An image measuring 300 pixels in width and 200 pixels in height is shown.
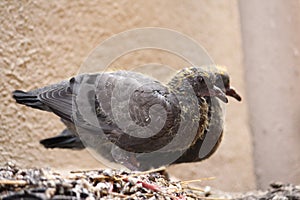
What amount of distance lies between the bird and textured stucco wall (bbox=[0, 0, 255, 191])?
1.09 feet

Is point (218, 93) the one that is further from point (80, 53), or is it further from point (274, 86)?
point (274, 86)

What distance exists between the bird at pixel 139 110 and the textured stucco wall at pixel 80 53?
13.1 inches

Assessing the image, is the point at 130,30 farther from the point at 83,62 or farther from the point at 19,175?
the point at 19,175

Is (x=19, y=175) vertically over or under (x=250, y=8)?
under

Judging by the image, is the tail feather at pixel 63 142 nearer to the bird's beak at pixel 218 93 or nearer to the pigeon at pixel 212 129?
the pigeon at pixel 212 129

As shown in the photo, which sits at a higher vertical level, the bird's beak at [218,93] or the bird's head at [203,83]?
the bird's head at [203,83]

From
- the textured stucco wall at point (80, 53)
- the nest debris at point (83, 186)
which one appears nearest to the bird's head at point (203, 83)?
the nest debris at point (83, 186)

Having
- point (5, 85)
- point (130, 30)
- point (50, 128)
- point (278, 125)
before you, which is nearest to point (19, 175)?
point (5, 85)

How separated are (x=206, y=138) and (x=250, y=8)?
1448mm

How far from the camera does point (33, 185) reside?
109 cm

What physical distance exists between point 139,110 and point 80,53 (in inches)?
36.3

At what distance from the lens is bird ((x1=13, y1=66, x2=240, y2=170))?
5.69 ft

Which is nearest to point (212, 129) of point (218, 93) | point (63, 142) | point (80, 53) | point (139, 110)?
point (218, 93)

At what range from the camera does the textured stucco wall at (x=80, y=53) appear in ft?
7.24
